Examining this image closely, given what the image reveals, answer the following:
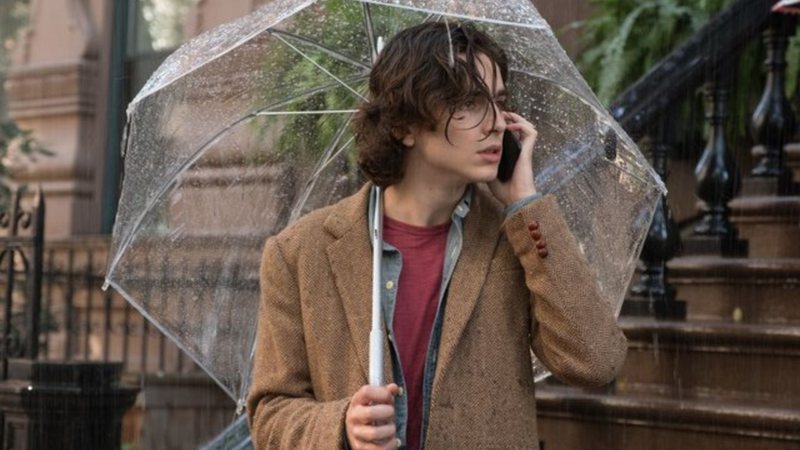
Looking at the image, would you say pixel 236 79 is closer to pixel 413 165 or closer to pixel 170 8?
pixel 413 165

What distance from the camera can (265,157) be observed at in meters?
4.46

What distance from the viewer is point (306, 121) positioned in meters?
4.33

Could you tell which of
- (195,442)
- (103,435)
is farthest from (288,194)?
(195,442)

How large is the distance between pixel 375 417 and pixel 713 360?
3593 mm

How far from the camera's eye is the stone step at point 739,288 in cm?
666

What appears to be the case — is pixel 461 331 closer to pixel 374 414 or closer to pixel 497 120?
pixel 374 414

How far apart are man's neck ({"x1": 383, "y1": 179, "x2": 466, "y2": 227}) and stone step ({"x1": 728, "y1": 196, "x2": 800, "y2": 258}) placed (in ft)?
13.2

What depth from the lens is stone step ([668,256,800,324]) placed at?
6.66m

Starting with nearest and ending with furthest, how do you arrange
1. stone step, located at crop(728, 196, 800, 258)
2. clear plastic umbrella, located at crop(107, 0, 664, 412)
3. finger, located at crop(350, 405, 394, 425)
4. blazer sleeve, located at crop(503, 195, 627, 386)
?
finger, located at crop(350, 405, 394, 425) < blazer sleeve, located at crop(503, 195, 627, 386) < clear plastic umbrella, located at crop(107, 0, 664, 412) < stone step, located at crop(728, 196, 800, 258)

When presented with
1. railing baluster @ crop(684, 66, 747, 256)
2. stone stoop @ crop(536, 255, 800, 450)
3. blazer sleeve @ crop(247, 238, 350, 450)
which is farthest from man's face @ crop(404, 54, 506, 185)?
railing baluster @ crop(684, 66, 747, 256)

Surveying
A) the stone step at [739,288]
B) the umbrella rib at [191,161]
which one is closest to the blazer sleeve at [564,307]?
the umbrella rib at [191,161]

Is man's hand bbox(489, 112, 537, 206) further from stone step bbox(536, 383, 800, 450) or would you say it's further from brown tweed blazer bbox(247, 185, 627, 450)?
stone step bbox(536, 383, 800, 450)

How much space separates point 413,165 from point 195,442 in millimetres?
8025

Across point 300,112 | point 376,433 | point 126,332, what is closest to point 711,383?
point 300,112
